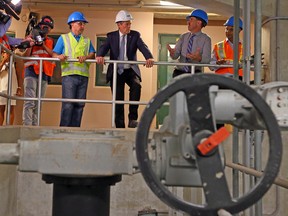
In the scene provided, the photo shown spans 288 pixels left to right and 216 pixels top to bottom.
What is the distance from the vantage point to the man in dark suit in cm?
428

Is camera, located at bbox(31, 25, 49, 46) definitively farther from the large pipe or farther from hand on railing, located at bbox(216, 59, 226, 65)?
the large pipe

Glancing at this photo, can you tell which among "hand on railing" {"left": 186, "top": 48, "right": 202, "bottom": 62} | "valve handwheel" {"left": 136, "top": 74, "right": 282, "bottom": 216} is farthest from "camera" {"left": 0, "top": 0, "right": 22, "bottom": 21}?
"valve handwheel" {"left": 136, "top": 74, "right": 282, "bottom": 216}

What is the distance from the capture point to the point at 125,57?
4.34m

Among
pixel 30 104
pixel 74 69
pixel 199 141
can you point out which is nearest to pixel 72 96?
pixel 74 69

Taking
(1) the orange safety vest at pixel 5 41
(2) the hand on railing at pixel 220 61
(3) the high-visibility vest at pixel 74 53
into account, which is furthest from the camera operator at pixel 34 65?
(2) the hand on railing at pixel 220 61

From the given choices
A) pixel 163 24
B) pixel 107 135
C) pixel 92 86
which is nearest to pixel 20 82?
pixel 92 86

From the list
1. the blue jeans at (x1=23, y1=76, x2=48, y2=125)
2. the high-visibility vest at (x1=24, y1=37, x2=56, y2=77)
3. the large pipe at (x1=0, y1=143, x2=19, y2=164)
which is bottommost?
the large pipe at (x1=0, y1=143, x2=19, y2=164)

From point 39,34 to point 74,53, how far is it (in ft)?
1.51

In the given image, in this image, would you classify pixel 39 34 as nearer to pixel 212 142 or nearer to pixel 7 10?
pixel 7 10

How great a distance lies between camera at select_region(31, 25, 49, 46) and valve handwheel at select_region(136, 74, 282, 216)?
390 centimetres

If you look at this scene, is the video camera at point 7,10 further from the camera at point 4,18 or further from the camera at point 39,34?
the camera at point 39,34

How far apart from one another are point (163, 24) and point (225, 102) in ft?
21.8

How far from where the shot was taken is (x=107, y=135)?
783mm

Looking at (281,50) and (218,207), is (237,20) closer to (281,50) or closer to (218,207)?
(218,207)
